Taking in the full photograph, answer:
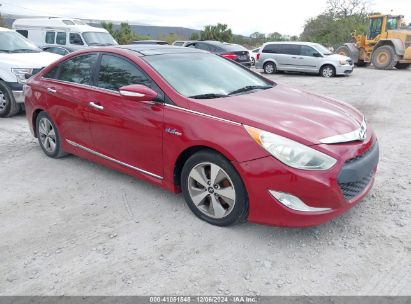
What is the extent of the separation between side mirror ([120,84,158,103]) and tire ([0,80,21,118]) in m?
4.82

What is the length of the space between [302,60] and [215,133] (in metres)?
15.4

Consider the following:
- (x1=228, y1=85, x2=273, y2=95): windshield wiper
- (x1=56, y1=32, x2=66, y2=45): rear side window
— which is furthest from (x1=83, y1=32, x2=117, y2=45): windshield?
(x1=228, y1=85, x2=273, y2=95): windshield wiper

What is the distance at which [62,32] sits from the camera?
51.0 ft

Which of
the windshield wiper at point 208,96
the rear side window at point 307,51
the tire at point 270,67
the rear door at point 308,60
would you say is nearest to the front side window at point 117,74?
the windshield wiper at point 208,96

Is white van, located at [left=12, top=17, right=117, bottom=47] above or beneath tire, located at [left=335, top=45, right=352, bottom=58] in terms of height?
beneath

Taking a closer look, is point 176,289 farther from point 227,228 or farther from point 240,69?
point 240,69

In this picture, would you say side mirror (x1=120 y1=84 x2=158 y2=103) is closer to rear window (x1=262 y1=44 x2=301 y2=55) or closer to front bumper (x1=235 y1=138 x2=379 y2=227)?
front bumper (x1=235 y1=138 x2=379 y2=227)

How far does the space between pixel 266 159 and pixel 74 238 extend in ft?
5.72

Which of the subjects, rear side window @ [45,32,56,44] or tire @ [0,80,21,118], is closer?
tire @ [0,80,21,118]

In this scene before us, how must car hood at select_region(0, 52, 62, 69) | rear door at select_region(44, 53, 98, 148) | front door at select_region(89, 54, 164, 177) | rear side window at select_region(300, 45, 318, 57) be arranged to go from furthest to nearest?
rear side window at select_region(300, 45, 318, 57) → car hood at select_region(0, 52, 62, 69) → rear door at select_region(44, 53, 98, 148) → front door at select_region(89, 54, 164, 177)

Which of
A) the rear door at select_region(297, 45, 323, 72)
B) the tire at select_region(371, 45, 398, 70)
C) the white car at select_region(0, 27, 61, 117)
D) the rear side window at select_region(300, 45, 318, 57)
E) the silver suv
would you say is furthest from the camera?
the tire at select_region(371, 45, 398, 70)

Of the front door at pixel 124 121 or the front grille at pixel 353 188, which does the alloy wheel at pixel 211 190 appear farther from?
the front grille at pixel 353 188

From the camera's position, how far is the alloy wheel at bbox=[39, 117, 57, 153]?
4953 millimetres

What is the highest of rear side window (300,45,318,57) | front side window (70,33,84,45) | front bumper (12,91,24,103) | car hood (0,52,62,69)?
rear side window (300,45,318,57)
